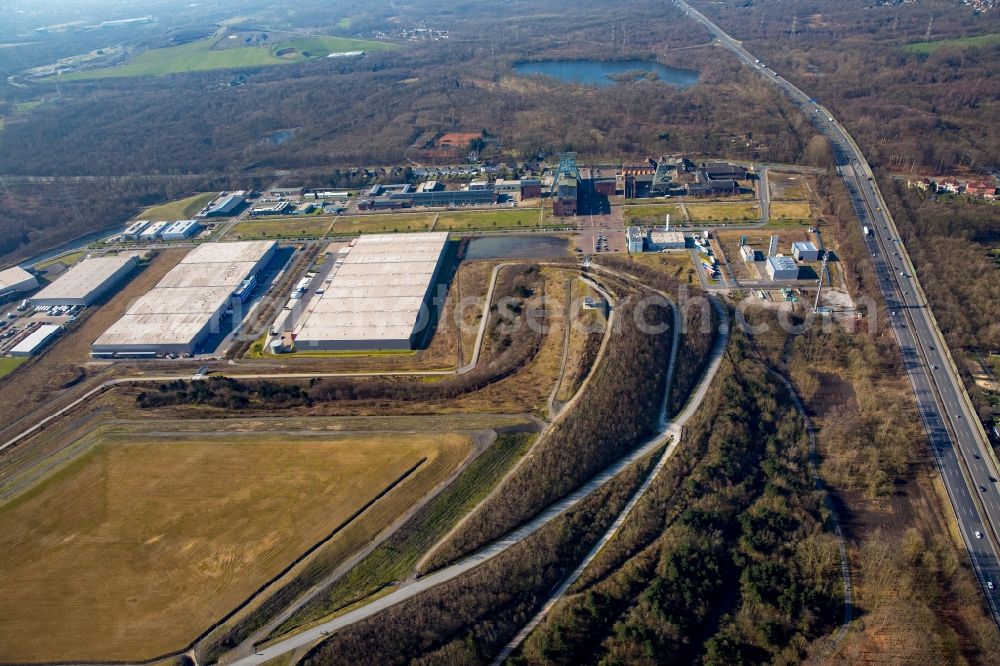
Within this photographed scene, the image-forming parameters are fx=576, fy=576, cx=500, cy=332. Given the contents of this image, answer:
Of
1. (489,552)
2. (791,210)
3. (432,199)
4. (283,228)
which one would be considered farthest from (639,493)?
(283,228)

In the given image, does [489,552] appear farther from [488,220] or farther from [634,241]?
[488,220]

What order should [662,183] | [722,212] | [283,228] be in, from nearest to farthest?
[722,212] → [283,228] → [662,183]

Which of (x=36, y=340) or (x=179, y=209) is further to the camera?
(x=179, y=209)

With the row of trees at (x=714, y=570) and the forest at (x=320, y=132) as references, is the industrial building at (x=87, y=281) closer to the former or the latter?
the forest at (x=320, y=132)

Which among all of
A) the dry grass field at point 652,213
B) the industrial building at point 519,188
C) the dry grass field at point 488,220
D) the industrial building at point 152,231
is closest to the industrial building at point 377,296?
the dry grass field at point 488,220

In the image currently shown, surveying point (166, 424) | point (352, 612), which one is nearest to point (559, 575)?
point (352, 612)

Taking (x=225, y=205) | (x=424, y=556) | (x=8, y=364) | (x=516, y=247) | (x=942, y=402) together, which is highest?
(x=225, y=205)

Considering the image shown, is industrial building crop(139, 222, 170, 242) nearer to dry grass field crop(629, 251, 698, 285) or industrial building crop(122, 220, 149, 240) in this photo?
industrial building crop(122, 220, 149, 240)
